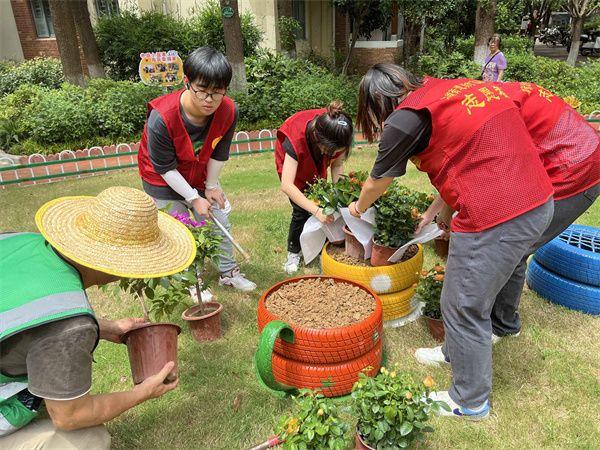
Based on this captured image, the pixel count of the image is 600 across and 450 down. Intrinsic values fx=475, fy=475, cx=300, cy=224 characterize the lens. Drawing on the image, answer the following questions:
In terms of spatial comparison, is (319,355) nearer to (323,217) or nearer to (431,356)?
(431,356)

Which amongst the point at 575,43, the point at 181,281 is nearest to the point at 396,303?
the point at 181,281

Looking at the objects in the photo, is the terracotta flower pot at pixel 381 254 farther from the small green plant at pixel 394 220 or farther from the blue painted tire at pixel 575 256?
the blue painted tire at pixel 575 256

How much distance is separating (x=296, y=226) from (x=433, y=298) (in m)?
1.42

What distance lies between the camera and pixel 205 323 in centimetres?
305

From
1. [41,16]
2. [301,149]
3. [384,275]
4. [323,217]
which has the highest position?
[41,16]

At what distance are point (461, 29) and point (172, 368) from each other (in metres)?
19.2

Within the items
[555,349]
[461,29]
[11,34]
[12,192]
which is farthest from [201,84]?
[461,29]

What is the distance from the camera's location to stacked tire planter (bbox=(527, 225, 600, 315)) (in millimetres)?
3158

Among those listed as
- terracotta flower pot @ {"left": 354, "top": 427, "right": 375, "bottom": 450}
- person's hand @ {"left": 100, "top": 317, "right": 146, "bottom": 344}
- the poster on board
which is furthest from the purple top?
person's hand @ {"left": 100, "top": 317, "right": 146, "bottom": 344}

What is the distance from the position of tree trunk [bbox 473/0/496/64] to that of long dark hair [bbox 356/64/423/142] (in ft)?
35.6

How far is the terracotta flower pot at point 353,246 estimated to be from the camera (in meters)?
3.22

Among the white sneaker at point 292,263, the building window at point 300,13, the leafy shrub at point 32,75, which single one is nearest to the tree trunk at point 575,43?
the building window at point 300,13

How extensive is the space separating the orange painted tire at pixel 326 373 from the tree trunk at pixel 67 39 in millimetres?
8568

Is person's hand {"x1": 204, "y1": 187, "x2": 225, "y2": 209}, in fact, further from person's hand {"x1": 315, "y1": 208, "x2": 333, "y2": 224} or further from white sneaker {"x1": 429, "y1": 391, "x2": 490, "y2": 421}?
white sneaker {"x1": 429, "y1": 391, "x2": 490, "y2": 421}
